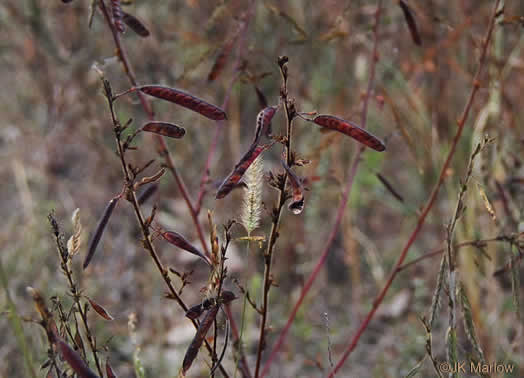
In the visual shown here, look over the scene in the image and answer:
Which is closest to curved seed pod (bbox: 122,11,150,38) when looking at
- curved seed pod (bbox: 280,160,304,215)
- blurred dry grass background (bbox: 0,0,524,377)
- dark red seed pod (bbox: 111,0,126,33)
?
dark red seed pod (bbox: 111,0,126,33)

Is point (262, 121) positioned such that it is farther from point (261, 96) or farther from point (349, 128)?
point (261, 96)

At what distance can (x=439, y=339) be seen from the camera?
2600mm

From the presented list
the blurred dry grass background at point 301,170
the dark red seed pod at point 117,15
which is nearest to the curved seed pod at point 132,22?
the dark red seed pod at point 117,15

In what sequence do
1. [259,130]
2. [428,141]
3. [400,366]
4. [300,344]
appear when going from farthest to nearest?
[300,344], [428,141], [400,366], [259,130]

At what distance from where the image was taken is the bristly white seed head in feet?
3.62

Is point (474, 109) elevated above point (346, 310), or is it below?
above

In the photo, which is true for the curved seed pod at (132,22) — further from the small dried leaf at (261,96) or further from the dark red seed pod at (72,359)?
the dark red seed pod at (72,359)

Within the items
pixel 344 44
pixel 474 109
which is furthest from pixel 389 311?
pixel 344 44

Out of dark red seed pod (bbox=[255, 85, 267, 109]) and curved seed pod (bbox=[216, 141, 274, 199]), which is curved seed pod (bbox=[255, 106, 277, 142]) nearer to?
curved seed pod (bbox=[216, 141, 274, 199])

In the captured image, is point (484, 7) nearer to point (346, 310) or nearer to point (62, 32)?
point (346, 310)

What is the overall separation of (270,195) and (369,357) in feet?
3.36

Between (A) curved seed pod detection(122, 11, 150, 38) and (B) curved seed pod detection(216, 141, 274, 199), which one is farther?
(A) curved seed pod detection(122, 11, 150, 38)

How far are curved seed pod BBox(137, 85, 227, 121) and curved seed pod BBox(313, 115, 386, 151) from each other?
0.67 ft

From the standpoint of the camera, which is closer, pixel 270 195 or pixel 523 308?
pixel 523 308
